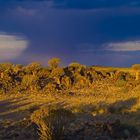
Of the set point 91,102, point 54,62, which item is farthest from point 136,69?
point 91,102

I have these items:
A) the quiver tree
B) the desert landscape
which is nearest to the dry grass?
the desert landscape

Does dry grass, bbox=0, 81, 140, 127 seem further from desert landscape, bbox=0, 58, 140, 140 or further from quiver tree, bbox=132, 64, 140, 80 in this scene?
quiver tree, bbox=132, 64, 140, 80

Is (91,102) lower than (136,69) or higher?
lower

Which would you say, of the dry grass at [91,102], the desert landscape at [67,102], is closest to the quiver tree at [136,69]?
the desert landscape at [67,102]

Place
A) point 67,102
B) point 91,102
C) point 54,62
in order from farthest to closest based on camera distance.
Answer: point 54,62 → point 67,102 → point 91,102

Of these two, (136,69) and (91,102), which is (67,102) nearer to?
(91,102)

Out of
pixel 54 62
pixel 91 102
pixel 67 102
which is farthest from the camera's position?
pixel 54 62

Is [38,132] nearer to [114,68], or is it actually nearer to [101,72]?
[101,72]

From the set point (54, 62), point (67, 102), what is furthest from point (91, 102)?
point (54, 62)

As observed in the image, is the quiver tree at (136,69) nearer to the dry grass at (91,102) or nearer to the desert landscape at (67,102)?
the desert landscape at (67,102)

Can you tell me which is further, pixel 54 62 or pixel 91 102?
pixel 54 62

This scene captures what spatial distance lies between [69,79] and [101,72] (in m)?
7.68

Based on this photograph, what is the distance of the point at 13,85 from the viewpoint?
5878 cm

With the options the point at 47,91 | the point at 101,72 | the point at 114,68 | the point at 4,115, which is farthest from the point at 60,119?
the point at 114,68
